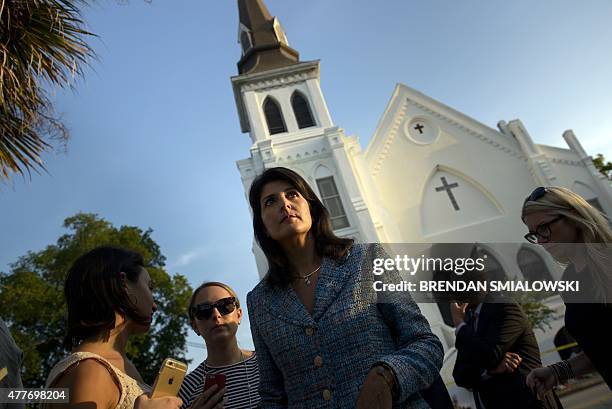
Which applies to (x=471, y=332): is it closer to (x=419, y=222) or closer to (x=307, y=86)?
(x=419, y=222)

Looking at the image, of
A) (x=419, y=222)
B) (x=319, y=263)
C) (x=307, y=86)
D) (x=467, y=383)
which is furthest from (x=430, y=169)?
(x=319, y=263)

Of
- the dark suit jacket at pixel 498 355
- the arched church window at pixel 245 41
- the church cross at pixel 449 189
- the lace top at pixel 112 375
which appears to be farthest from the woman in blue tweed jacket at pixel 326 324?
the arched church window at pixel 245 41

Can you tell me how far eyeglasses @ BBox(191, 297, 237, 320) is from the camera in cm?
316

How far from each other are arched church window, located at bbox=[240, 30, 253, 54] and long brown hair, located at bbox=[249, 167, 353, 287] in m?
24.4

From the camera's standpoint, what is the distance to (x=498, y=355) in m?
2.94

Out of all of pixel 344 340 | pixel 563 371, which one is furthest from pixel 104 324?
pixel 563 371

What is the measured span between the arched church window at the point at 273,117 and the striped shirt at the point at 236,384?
17684mm

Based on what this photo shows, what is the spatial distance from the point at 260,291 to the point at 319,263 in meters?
0.35

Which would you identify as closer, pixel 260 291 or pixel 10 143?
pixel 260 291

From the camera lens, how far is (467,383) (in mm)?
3203

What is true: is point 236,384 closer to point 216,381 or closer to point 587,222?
point 216,381

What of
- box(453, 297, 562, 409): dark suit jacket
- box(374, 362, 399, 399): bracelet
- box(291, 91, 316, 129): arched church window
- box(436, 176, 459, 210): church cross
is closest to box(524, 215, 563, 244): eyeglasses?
box(453, 297, 562, 409): dark suit jacket

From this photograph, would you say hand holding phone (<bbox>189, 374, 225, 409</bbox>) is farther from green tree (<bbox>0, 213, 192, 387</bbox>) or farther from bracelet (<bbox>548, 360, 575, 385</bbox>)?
green tree (<bbox>0, 213, 192, 387</bbox>)

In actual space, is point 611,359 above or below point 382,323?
below
